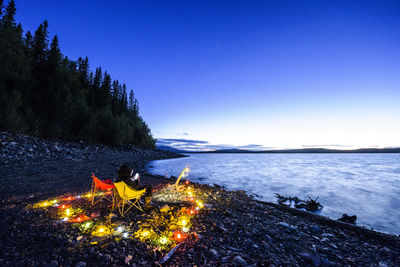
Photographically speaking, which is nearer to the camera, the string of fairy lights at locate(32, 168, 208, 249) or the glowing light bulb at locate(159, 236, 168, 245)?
the glowing light bulb at locate(159, 236, 168, 245)

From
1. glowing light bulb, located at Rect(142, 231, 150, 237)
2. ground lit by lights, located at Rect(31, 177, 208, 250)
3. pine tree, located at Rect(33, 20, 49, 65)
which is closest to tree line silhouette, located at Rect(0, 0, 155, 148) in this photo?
pine tree, located at Rect(33, 20, 49, 65)

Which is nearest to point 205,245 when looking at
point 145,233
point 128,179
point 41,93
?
point 145,233

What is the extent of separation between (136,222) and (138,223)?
4.1 inches

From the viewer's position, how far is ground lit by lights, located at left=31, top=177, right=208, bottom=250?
351 centimetres

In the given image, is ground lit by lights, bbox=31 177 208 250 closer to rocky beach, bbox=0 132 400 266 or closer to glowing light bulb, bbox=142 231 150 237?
glowing light bulb, bbox=142 231 150 237

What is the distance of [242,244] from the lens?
11.7 ft

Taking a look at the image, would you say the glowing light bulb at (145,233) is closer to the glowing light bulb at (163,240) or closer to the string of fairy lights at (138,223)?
the string of fairy lights at (138,223)

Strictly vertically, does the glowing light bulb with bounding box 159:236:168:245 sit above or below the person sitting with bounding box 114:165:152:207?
below

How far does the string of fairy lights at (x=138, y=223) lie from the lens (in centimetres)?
351

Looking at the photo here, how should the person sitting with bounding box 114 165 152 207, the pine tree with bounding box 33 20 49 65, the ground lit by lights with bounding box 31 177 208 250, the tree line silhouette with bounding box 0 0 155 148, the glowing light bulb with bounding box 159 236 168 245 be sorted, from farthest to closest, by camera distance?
the pine tree with bounding box 33 20 49 65 → the tree line silhouette with bounding box 0 0 155 148 → the person sitting with bounding box 114 165 152 207 → the ground lit by lights with bounding box 31 177 208 250 → the glowing light bulb with bounding box 159 236 168 245

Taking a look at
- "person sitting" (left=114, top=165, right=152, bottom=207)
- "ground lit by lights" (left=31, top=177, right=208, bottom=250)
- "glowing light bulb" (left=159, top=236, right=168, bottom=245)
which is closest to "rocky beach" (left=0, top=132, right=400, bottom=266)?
"ground lit by lights" (left=31, top=177, right=208, bottom=250)

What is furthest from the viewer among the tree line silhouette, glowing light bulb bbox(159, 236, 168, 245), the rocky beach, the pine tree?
the pine tree

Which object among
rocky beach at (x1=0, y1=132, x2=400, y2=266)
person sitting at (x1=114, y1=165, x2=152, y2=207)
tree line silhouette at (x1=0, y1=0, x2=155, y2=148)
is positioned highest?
tree line silhouette at (x1=0, y1=0, x2=155, y2=148)

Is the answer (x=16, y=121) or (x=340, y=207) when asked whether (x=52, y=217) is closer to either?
(x=340, y=207)
